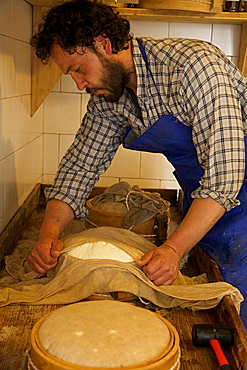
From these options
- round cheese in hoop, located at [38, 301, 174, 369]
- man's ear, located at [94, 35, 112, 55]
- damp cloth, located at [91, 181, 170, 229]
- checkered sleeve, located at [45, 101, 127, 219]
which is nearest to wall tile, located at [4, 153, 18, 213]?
checkered sleeve, located at [45, 101, 127, 219]

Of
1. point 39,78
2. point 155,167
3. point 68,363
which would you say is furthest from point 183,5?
point 68,363

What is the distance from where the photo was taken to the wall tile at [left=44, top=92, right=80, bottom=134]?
276 cm

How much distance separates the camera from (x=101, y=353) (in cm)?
80

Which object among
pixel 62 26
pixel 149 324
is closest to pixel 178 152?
pixel 62 26

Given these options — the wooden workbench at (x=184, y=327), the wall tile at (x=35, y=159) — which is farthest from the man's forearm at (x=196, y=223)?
the wall tile at (x=35, y=159)

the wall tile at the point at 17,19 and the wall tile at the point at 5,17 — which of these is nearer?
the wall tile at the point at 5,17

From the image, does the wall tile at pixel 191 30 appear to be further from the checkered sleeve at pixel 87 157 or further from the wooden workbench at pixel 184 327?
the wooden workbench at pixel 184 327

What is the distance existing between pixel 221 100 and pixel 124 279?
0.57 meters

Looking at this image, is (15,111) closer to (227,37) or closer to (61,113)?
(61,113)

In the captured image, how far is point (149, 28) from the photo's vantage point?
8.67 ft

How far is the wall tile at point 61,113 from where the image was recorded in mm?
2760

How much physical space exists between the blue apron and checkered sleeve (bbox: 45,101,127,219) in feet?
0.52

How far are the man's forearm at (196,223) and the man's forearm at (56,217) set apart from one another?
Result: 1.38 feet

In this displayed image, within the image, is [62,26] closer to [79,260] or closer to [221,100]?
[221,100]
